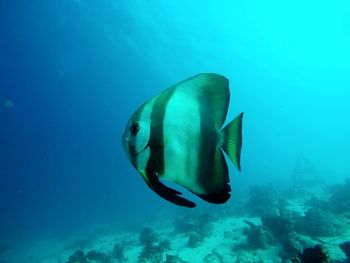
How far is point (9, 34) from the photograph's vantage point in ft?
165

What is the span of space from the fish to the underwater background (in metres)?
8.76

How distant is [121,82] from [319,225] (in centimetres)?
5817

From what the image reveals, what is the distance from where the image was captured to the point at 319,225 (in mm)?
8734

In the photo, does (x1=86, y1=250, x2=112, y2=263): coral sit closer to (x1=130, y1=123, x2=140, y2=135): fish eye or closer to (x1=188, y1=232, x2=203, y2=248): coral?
(x1=188, y1=232, x2=203, y2=248): coral

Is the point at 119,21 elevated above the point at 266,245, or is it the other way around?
the point at 119,21

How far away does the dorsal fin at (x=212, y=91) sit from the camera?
3.66 feet

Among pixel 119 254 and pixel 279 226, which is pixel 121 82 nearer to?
pixel 119 254

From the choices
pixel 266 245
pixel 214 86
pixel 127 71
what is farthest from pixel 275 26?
pixel 214 86

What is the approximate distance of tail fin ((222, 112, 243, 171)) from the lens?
1.05 meters

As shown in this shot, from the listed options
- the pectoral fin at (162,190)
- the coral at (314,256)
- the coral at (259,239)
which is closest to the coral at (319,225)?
the coral at (259,239)

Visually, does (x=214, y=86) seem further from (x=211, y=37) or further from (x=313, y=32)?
(x=313, y=32)

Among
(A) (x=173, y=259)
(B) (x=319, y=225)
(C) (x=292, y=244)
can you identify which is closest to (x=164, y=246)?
(A) (x=173, y=259)

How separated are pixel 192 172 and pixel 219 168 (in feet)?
0.32

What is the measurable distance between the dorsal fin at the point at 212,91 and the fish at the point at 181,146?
3 cm
